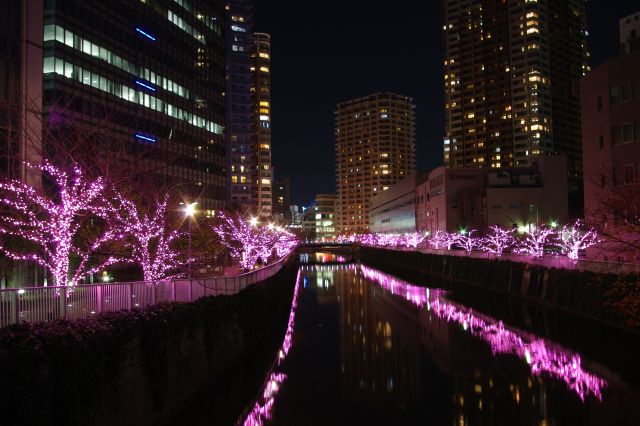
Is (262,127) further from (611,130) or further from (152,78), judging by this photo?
(611,130)

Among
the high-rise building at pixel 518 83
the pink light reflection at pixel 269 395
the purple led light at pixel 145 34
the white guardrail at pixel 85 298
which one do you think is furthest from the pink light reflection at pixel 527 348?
the high-rise building at pixel 518 83

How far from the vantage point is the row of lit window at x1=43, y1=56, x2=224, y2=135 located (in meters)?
54.0

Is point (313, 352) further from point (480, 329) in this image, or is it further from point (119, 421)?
point (119, 421)

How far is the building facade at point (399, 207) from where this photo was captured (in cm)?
13650

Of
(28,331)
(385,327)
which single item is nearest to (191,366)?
(28,331)

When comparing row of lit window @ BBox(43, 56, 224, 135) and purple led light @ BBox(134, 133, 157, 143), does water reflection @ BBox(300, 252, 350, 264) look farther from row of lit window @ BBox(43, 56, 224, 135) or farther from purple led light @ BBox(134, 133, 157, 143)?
purple led light @ BBox(134, 133, 157, 143)

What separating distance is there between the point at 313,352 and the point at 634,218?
15980 mm

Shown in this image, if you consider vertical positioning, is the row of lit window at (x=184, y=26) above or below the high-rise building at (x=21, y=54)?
above

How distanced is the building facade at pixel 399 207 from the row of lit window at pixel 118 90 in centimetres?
6372

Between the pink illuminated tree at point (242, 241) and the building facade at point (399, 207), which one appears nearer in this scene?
the pink illuminated tree at point (242, 241)

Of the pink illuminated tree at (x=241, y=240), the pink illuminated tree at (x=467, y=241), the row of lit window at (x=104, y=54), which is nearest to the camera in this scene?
the pink illuminated tree at (x=241, y=240)

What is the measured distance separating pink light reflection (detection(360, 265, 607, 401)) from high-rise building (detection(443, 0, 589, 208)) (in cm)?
13095

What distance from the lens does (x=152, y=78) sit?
2810 inches

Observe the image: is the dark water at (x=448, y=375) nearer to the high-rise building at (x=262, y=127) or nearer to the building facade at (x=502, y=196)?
the building facade at (x=502, y=196)
